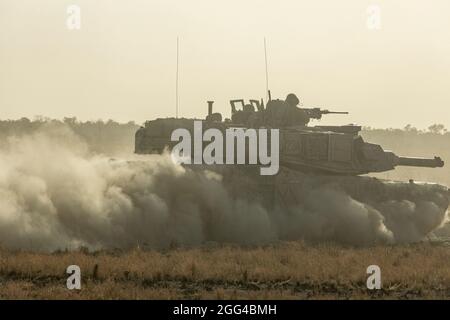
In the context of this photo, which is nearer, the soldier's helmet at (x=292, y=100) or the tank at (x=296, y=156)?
the tank at (x=296, y=156)

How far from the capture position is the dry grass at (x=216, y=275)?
45.9 feet

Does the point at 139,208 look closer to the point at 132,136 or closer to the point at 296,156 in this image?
the point at 296,156

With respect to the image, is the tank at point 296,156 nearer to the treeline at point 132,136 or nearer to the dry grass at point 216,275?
the dry grass at point 216,275

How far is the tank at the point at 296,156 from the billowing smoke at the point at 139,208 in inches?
14.8

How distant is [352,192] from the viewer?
26.7 meters

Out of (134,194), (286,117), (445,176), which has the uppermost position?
(286,117)

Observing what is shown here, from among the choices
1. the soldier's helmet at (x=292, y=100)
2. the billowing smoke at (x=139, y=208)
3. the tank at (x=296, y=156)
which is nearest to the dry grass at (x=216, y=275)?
the billowing smoke at (x=139, y=208)

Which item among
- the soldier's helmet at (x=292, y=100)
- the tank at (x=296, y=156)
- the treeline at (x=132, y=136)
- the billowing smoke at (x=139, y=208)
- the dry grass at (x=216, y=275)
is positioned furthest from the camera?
the treeline at (x=132, y=136)

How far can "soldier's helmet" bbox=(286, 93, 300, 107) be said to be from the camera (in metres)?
27.7

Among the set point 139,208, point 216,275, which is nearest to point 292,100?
point 139,208

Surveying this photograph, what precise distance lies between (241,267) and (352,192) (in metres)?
10.9
